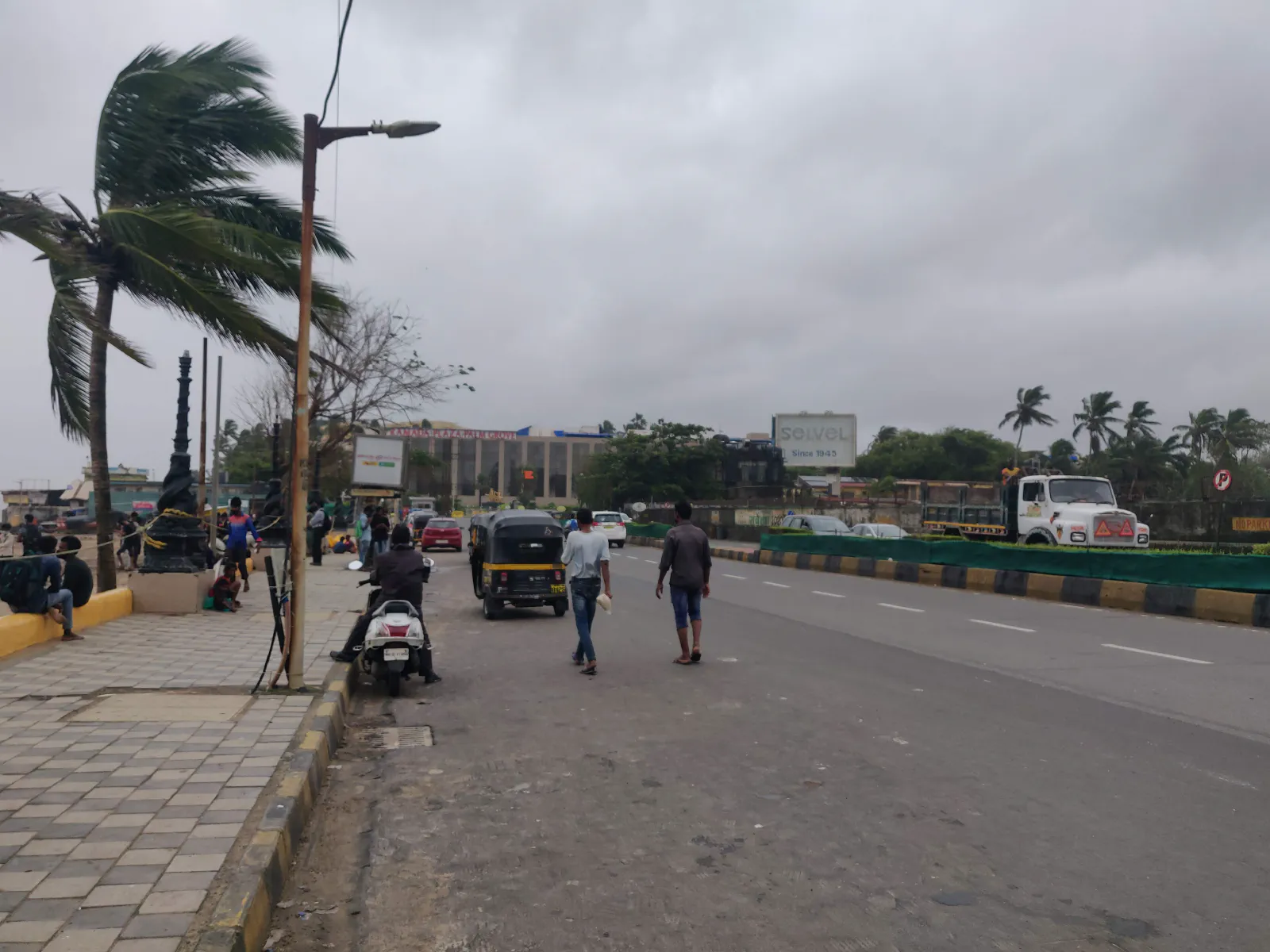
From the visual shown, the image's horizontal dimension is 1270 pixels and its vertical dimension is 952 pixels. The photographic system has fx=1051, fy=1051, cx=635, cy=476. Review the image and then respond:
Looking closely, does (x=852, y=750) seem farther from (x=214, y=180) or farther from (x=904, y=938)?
(x=214, y=180)

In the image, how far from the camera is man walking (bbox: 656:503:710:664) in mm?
11422

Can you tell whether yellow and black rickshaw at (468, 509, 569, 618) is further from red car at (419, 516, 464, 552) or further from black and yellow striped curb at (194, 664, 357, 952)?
red car at (419, 516, 464, 552)

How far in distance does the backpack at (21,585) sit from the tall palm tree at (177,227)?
261 cm

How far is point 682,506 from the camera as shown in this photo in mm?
11648

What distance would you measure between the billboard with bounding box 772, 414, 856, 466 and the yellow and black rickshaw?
188 feet

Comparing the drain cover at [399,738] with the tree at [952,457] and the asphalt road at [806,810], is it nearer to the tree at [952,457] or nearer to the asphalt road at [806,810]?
the asphalt road at [806,810]

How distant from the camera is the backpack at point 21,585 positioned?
11258 mm

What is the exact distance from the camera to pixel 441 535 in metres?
41.1

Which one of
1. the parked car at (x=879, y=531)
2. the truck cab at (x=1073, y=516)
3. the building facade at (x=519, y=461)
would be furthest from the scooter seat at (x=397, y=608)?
the building facade at (x=519, y=461)

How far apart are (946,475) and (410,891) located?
96.1 metres

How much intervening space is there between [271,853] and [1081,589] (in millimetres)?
17851

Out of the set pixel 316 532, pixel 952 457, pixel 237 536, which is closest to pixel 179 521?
pixel 237 536

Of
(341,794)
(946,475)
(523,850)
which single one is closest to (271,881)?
(523,850)

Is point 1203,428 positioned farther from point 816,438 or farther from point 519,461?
point 519,461
